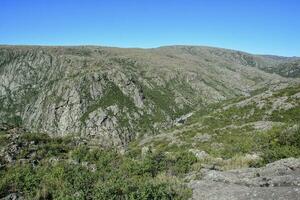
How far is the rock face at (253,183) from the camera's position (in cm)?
2612

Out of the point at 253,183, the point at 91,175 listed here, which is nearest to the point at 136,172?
the point at 91,175

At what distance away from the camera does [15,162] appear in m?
45.8

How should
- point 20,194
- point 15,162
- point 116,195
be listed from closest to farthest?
point 116,195 → point 20,194 → point 15,162

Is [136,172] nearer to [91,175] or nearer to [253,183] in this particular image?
[91,175]

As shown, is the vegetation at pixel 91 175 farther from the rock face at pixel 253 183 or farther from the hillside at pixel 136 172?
the rock face at pixel 253 183

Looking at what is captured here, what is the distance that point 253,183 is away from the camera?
29.8 meters

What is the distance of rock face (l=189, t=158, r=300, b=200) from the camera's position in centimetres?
2612

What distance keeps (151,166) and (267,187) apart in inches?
487

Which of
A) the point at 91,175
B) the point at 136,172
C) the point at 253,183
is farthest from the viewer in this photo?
the point at 136,172

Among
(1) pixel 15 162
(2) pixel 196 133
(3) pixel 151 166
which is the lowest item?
(2) pixel 196 133

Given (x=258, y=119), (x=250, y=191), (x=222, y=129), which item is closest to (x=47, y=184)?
(x=250, y=191)

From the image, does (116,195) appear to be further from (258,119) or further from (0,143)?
(258,119)

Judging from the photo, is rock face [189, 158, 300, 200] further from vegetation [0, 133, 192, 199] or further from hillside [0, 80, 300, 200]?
vegetation [0, 133, 192, 199]

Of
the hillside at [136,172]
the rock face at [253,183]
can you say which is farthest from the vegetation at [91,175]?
the rock face at [253,183]
